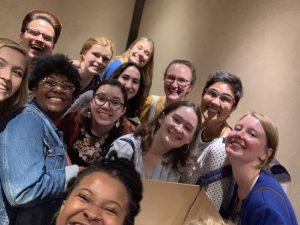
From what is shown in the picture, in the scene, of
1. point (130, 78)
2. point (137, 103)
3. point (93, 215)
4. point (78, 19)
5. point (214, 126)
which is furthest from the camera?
point (78, 19)

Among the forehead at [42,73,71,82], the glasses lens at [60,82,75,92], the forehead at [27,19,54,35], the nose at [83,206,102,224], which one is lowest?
the nose at [83,206,102,224]

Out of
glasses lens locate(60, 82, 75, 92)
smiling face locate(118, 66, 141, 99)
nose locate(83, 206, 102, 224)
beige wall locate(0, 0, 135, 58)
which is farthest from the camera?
beige wall locate(0, 0, 135, 58)

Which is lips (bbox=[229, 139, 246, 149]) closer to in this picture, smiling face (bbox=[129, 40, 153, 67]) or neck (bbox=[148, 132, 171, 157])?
neck (bbox=[148, 132, 171, 157])

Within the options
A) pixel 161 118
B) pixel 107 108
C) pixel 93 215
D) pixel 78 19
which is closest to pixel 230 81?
pixel 161 118

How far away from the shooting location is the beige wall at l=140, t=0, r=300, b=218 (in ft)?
8.12

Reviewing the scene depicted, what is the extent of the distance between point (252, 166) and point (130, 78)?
108 cm

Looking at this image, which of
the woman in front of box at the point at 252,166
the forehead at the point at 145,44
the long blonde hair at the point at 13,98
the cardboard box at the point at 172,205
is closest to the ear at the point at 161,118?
the woman in front of box at the point at 252,166

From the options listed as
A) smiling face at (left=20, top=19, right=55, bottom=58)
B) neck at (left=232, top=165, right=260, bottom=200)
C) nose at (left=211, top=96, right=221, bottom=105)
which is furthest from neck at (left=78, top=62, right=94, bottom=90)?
neck at (left=232, top=165, right=260, bottom=200)

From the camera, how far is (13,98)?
1.24 metres

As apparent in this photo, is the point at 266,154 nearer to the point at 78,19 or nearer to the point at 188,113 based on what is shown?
the point at 188,113

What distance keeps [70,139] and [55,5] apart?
273 cm

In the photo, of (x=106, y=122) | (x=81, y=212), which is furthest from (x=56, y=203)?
(x=106, y=122)

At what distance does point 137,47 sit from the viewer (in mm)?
2994

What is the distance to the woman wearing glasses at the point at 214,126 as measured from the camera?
5.59 feet
